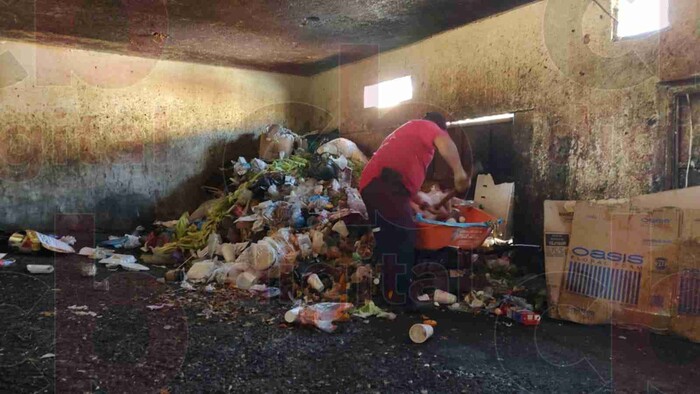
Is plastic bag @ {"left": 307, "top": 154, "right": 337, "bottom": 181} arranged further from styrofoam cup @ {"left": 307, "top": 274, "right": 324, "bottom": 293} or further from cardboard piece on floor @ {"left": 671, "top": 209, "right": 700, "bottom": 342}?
cardboard piece on floor @ {"left": 671, "top": 209, "right": 700, "bottom": 342}

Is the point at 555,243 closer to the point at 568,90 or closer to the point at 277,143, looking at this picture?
the point at 568,90

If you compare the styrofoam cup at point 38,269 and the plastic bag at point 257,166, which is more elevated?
the plastic bag at point 257,166

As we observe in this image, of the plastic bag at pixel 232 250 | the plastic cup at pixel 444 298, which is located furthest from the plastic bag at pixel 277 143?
the plastic cup at pixel 444 298

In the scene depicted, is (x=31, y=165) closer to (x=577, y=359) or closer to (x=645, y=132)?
(x=577, y=359)

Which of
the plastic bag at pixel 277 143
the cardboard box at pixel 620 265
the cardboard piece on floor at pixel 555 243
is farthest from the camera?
the plastic bag at pixel 277 143

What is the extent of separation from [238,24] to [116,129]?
278 centimetres

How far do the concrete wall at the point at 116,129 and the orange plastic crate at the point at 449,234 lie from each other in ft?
15.6

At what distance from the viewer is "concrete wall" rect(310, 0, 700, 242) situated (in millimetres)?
3471

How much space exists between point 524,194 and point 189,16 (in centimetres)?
390

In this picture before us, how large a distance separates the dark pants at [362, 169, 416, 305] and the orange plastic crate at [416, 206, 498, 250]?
123 millimetres

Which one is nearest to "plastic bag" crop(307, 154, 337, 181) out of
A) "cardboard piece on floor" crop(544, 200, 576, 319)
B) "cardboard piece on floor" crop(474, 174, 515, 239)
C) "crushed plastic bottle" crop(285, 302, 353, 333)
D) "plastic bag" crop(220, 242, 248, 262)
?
"plastic bag" crop(220, 242, 248, 262)

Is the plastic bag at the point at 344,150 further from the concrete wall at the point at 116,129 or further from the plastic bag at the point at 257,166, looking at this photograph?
the concrete wall at the point at 116,129

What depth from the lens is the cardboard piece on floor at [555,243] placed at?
3258 millimetres

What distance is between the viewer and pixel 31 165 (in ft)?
19.6
